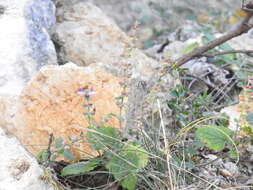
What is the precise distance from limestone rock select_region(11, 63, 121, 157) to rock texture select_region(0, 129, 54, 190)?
211mm

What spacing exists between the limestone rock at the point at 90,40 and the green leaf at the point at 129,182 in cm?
96

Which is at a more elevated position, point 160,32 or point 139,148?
point 139,148

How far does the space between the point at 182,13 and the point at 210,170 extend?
312cm

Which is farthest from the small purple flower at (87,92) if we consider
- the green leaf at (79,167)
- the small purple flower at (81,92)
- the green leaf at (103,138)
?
the green leaf at (79,167)

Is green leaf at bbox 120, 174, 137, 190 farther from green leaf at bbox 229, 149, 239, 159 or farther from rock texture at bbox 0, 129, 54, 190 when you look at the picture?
green leaf at bbox 229, 149, 239, 159

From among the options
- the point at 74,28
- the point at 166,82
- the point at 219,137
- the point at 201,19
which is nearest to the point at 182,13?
the point at 201,19

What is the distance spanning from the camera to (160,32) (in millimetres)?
3955

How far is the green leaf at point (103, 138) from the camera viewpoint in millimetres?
1518

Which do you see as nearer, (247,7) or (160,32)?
(247,7)

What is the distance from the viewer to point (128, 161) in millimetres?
1447

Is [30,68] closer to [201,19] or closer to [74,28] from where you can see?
[74,28]

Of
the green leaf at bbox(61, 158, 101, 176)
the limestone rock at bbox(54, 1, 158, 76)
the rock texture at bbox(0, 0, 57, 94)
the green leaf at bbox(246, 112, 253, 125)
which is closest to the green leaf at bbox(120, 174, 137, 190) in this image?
the green leaf at bbox(61, 158, 101, 176)

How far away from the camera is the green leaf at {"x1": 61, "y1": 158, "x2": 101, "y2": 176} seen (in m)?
1.47

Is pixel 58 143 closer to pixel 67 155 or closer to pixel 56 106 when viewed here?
pixel 67 155
